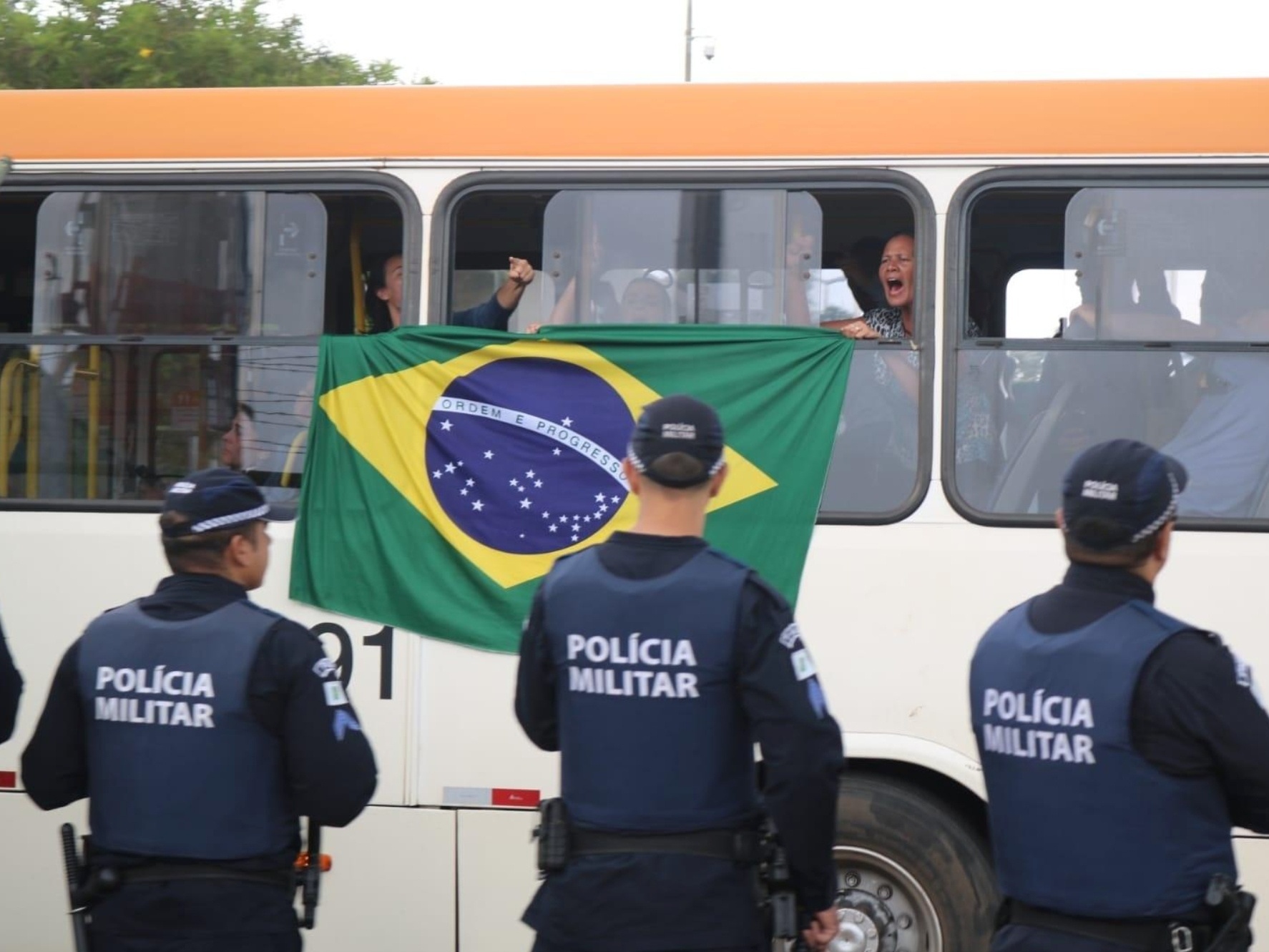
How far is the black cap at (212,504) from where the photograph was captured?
350 cm

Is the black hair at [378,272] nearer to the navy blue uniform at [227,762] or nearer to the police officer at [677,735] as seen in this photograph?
the navy blue uniform at [227,762]

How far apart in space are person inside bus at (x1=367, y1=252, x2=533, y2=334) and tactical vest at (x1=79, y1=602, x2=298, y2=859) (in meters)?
2.09

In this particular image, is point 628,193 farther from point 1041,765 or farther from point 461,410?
point 1041,765

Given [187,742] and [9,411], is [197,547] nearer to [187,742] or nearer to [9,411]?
[187,742]

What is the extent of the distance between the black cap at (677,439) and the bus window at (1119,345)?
1.94 m

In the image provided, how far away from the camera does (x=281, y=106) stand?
17.8 feet

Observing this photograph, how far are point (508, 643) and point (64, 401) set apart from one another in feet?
5.90

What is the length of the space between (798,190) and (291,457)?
6.42 feet

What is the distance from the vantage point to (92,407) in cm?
543

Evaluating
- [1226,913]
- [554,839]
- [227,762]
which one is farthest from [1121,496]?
[227,762]

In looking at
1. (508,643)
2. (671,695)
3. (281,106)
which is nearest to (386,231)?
(281,106)

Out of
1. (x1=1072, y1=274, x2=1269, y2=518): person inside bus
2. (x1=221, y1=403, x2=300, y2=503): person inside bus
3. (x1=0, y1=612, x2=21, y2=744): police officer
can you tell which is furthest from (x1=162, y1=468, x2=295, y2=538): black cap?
(x1=1072, y1=274, x2=1269, y2=518): person inside bus

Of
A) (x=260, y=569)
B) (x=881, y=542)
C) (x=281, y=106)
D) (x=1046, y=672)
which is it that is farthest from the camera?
(x=281, y=106)

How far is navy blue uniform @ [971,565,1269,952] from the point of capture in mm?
2904
